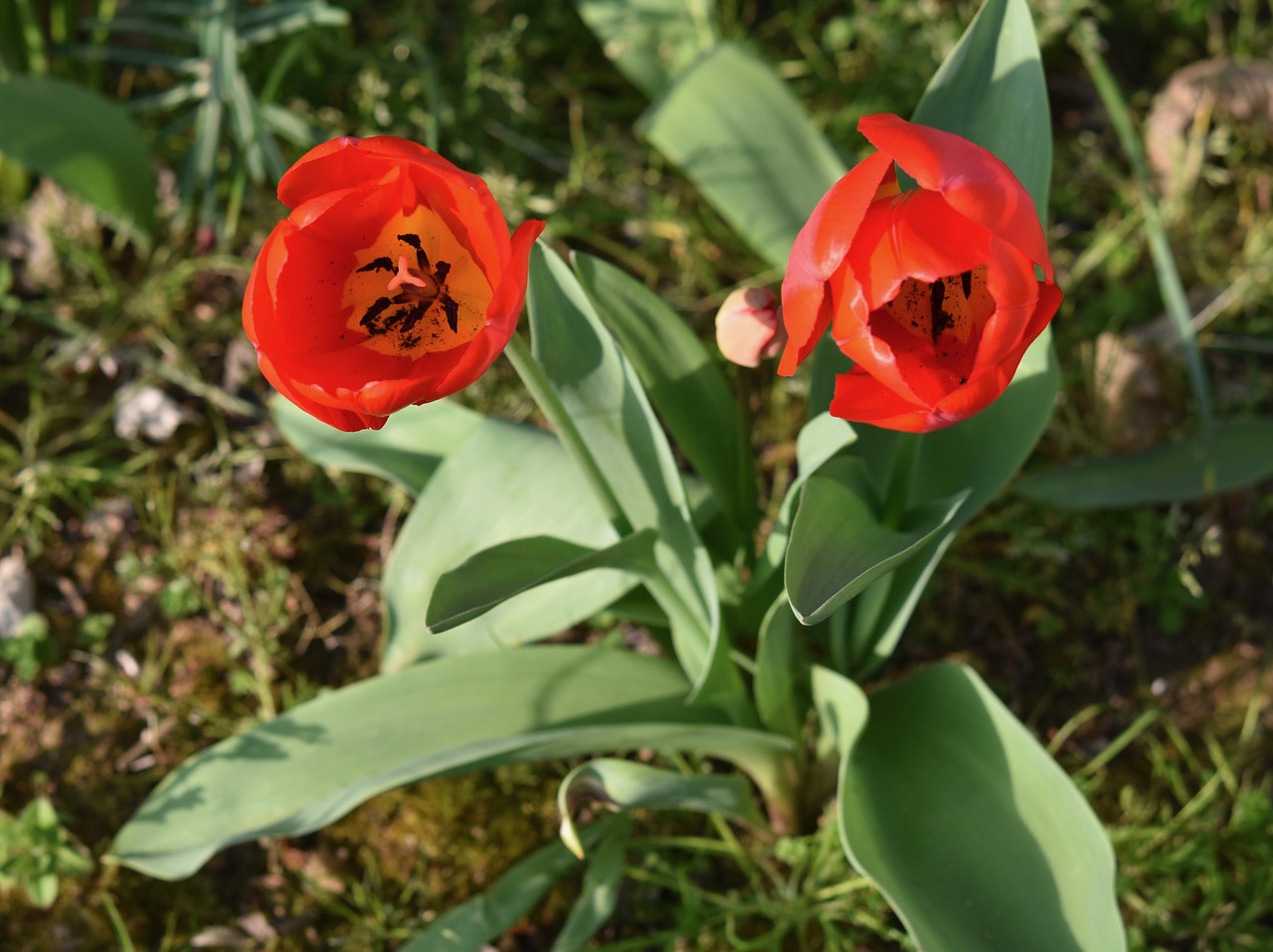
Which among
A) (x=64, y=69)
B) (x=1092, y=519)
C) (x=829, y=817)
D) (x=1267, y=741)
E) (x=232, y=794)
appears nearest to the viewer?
(x=232, y=794)

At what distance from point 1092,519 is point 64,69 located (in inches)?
97.3

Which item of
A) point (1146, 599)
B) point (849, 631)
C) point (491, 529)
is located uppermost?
point (491, 529)

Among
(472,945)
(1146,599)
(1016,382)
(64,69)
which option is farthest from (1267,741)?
(64,69)

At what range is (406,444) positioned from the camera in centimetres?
→ 193

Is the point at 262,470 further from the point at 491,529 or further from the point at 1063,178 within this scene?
the point at 1063,178

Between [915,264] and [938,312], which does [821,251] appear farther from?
[938,312]

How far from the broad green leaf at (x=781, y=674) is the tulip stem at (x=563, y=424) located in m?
0.24

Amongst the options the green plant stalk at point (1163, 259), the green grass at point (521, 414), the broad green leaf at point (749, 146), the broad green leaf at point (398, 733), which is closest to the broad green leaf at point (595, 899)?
the green grass at point (521, 414)

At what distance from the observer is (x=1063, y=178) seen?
8.73 ft

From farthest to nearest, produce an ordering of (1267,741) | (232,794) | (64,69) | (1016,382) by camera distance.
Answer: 1. (64,69)
2. (1267,741)
3. (232,794)
4. (1016,382)

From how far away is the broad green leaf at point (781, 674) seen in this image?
1493mm

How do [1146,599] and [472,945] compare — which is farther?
[1146,599]

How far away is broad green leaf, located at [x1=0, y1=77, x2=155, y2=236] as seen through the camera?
84.8 inches

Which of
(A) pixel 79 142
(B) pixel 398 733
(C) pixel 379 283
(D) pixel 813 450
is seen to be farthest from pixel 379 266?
(A) pixel 79 142
